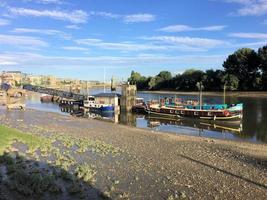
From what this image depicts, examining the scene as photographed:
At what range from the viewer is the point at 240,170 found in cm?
2348

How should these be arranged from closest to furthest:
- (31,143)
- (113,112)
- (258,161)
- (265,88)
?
(258,161)
(31,143)
(113,112)
(265,88)

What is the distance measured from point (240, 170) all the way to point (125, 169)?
6.82 metres

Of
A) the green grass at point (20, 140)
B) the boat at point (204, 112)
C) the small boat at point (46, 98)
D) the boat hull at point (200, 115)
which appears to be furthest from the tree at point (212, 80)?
the green grass at point (20, 140)

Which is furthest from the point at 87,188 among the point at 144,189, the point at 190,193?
the point at 190,193

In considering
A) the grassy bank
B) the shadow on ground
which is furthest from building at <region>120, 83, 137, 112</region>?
the shadow on ground

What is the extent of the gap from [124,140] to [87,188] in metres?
18.0

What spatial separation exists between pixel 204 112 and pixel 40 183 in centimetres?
6208

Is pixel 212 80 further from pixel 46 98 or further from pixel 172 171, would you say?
pixel 172 171

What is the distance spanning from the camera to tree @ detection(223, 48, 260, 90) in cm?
16962

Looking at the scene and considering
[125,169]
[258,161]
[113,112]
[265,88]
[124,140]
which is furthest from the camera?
[265,88]

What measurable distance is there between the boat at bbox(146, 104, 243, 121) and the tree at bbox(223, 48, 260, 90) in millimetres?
92590

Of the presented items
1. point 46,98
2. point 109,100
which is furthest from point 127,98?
point 46,98

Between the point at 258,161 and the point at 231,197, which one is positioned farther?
the point at 258,161

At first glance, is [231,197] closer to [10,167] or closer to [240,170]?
[240,170]
